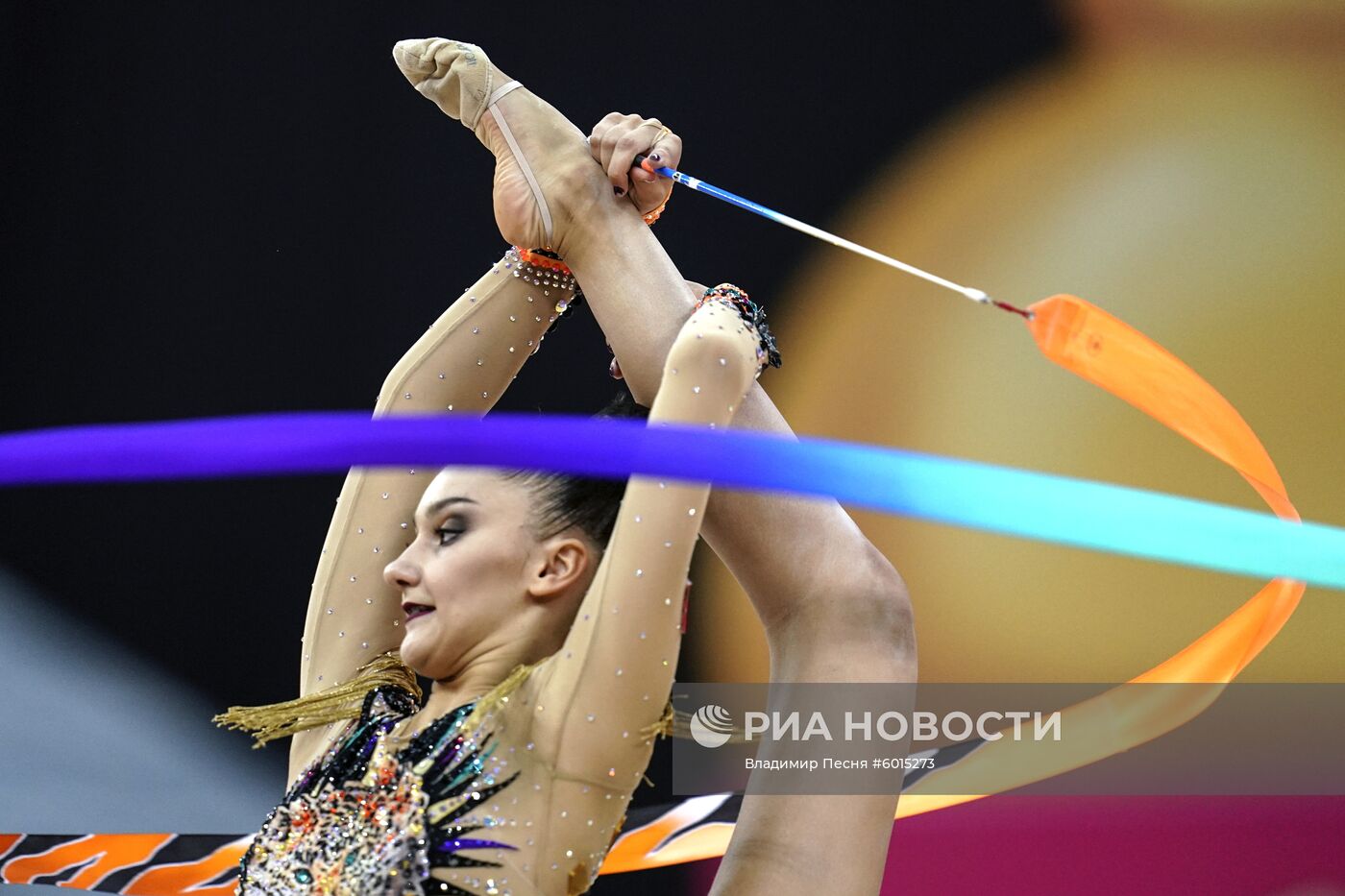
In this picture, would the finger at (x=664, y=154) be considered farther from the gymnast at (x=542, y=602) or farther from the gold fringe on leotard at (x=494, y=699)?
the gold fringe on leotard at (x=494, y=699)

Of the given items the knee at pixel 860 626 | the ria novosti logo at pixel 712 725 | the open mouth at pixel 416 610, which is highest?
the ria novosti logo at pixel 712 725

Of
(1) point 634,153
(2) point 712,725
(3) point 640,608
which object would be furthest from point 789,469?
(2) point 712,725

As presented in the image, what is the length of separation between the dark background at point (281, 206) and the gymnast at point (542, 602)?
101cm

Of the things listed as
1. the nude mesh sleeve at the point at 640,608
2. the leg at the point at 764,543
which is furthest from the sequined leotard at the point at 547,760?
the leg at the point at 764,543

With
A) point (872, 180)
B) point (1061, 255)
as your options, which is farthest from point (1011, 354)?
point (872, 180)

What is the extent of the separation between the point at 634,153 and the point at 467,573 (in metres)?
0.56

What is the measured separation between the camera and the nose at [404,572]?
1.59 m

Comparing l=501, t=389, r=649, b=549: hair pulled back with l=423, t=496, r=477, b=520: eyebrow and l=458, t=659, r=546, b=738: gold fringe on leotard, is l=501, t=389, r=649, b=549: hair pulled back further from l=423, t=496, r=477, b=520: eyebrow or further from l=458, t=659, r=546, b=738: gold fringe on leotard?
l=458, t=659, r=546, b=738: gold fringe on leotard

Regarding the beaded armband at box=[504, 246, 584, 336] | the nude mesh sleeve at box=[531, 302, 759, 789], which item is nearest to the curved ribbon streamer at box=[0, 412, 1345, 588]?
the nude mesh sleeve at box=[531, 302, 759, 789]

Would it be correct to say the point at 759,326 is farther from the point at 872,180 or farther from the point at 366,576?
the point at 872,180

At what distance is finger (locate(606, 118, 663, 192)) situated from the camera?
1.76m

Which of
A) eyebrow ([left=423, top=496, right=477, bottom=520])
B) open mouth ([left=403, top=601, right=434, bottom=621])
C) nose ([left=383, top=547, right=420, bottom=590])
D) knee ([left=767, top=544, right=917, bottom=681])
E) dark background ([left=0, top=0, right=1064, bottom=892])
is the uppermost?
dark background ([left=0, top=0, right=1064, bottom=892])

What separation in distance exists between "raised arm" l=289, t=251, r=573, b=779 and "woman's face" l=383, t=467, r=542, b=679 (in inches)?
6.1

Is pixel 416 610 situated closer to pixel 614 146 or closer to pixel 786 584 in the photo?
pixel 786 584
